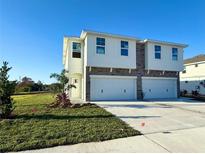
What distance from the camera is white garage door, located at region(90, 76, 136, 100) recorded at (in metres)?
14.4

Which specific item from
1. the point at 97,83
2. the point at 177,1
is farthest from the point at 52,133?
the point at 177,1

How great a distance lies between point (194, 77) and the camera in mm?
24156

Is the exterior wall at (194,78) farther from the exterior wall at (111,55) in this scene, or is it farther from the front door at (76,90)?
the front door at (76,90)

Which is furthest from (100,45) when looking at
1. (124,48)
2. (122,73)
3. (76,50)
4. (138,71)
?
(138,71)

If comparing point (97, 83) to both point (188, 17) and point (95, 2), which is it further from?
point (188, 17)

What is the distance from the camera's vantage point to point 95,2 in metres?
12.2

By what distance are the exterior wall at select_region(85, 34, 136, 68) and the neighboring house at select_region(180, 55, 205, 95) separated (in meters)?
13.9

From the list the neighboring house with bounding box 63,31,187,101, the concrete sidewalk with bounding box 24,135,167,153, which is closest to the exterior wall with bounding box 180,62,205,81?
→ the neighboring house with bounding box 63,31,187,101

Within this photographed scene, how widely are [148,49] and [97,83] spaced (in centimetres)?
646

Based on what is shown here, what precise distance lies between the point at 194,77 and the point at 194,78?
160 mm

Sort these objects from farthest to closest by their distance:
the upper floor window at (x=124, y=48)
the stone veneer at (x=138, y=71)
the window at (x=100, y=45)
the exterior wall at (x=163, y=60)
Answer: the exterior wall at (x=163, y=60)
the upper floor window at (x=124, y=48)
the stone veneer at (x=138, y=71)
the window at (x=100, y=45)

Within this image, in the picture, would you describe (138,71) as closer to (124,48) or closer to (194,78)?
(124,48)

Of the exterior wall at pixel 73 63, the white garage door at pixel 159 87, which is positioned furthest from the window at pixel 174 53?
the exterior wall at pixel 73 63

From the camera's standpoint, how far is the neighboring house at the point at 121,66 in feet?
45.8
